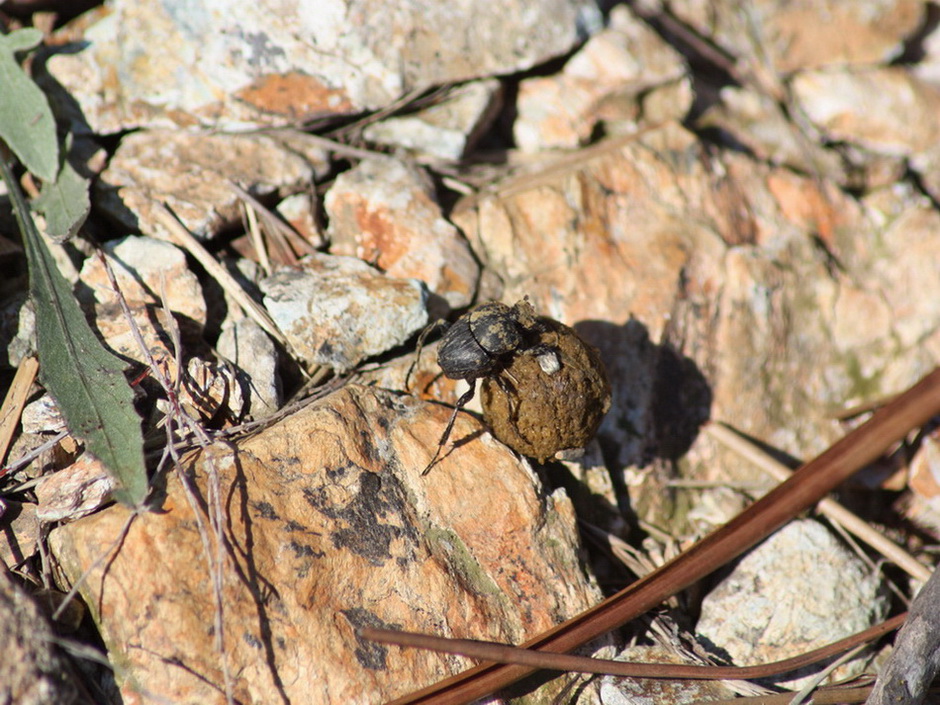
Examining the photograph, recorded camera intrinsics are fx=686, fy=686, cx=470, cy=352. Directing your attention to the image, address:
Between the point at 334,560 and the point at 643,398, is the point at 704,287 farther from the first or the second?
the point at 334,560

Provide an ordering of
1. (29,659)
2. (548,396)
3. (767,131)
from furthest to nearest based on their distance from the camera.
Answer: (767,131) < (548,396) < (29,659)

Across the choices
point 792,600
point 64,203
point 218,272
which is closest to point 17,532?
point 218,272

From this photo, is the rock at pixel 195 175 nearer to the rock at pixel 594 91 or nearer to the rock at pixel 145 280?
the rock at pixel 145 280

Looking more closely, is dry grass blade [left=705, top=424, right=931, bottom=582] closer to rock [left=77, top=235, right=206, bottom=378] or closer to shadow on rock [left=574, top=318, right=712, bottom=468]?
shadow on rock [left=574, top=318, right=712, bottom=468]

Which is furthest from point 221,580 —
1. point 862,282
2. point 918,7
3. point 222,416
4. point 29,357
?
point 918,7

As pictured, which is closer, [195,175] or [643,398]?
[195,175]

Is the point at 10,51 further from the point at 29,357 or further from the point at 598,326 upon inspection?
the point at 598,326

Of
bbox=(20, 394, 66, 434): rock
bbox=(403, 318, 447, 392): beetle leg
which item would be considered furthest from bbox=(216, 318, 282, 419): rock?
bbox=(20, 394, 66, 434): rock

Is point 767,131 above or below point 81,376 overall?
above
